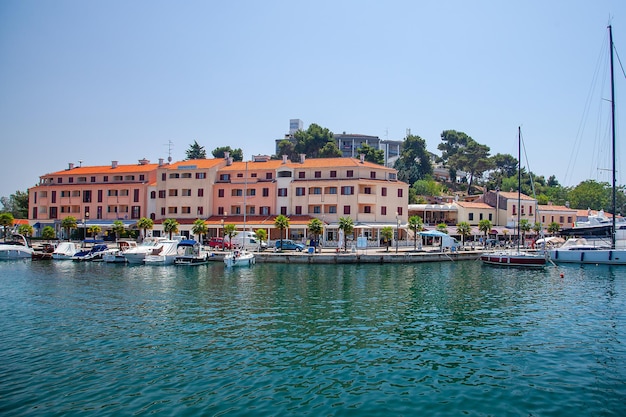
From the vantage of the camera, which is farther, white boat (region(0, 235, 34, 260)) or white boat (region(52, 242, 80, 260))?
white boat (region(52, 242, 80, 260))

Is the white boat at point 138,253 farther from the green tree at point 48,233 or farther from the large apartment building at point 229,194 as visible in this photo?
the green tree at point 48,233

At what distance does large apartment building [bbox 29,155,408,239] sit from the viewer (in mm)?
65875

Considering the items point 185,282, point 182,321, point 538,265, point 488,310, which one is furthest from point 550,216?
point 182,321

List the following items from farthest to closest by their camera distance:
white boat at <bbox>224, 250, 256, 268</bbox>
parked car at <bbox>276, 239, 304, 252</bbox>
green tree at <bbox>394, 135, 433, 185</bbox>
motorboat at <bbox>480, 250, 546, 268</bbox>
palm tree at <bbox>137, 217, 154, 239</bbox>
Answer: green tree at <bbox>394, 135, 433, 185</bbox>, palm tree at <bbox>137, 217, 154, 239</bbox>, parked car at <bbox>276, 239, 304, 252</bbox>, motorboat at <bbox>480, 250, 546, 268</bbox>, white boat at <bbox>224, 250, 256, 268</bbox>

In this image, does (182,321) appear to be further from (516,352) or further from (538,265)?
(538,265)

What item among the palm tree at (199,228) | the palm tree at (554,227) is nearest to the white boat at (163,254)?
the palm tree at (199,228)

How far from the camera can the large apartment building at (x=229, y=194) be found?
216 ft

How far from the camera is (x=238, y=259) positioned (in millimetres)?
49094

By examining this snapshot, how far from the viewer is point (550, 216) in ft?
280

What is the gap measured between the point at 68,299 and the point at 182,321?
10.6 metres

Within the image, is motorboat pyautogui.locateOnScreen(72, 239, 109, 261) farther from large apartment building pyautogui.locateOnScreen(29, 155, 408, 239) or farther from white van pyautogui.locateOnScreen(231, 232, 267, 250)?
white van pyautogui.locateOnScreen(231, 232, 267, 250)

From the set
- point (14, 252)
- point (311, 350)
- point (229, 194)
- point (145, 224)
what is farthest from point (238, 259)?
point (311, 350)

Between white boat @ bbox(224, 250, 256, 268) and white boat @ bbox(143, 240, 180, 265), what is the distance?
7620mm

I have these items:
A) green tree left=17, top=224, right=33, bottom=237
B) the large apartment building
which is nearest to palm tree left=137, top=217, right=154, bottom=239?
the large apartment building
